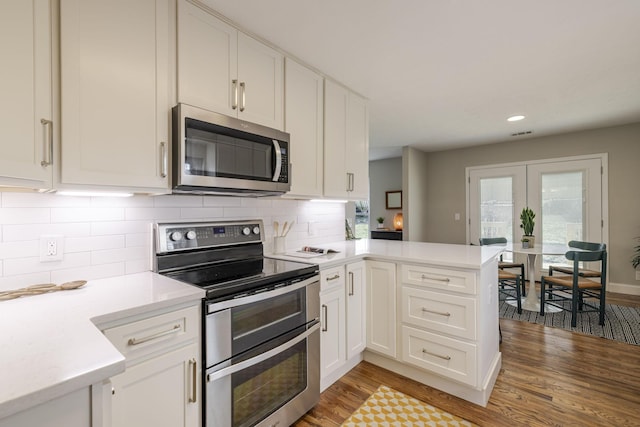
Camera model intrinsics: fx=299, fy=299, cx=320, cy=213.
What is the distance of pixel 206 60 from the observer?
164cm

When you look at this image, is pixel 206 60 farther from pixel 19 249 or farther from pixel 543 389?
pixel 543 389

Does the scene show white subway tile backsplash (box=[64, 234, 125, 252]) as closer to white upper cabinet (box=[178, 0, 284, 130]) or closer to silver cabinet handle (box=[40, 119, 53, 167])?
silver cabinet handle (box=[40, 119, 53, 167])

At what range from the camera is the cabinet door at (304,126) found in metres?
2.13

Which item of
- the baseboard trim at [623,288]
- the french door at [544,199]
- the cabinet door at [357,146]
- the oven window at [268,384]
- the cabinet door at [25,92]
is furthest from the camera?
the french door at [544,199]

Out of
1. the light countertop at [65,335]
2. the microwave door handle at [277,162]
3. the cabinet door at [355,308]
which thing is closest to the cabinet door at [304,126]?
the microwave door handle at [277,162]

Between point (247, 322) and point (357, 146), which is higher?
point (357, 146)

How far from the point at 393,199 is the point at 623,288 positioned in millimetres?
3890

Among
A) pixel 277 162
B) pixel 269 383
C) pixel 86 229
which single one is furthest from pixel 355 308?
pixel 86 229

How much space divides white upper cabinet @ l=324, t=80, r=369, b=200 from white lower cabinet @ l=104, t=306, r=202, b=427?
4.92 ft

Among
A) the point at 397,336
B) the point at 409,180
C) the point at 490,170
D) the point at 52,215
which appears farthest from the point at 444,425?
the point at 490,170

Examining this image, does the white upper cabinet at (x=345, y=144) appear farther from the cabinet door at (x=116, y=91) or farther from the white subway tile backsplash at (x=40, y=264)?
the white subway tile backsplash at (x=40, y=264)

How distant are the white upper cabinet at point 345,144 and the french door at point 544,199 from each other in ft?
11.6

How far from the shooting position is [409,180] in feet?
18.0

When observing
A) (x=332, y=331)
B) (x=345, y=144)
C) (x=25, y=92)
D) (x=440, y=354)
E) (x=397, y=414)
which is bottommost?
(x=397, y=414)
